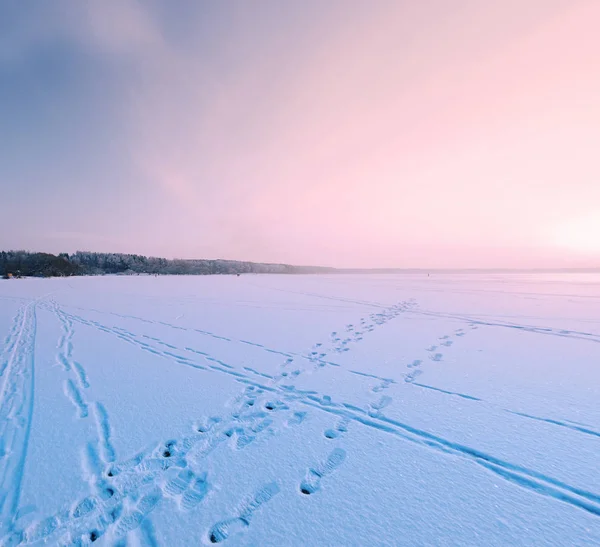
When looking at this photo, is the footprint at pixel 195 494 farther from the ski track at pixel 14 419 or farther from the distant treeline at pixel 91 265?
the distant treeline at pixel 91 265

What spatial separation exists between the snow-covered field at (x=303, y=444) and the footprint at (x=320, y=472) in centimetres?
1

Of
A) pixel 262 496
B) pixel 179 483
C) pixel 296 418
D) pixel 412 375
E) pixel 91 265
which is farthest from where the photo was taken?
pixel 91 265

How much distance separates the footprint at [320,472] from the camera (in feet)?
7.39

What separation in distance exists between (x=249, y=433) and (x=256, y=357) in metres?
2.53

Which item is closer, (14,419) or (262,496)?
(262,496)

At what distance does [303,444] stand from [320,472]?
0.41 m

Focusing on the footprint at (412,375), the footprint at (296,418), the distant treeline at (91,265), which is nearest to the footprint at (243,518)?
the footprint at (296,418)

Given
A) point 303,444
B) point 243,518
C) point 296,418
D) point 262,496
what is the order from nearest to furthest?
point 243,518, point 262,496, point 303,444, point 296,418

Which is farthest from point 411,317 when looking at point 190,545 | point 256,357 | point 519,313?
point 190,545

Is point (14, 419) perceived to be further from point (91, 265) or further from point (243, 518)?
point (91, 265)

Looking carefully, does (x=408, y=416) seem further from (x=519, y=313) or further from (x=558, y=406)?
(x=519, y=313)

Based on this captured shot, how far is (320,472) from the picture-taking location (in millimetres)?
2424

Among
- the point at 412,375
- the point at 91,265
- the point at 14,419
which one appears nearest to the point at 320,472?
the point at 412,375

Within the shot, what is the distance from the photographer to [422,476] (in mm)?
2357
